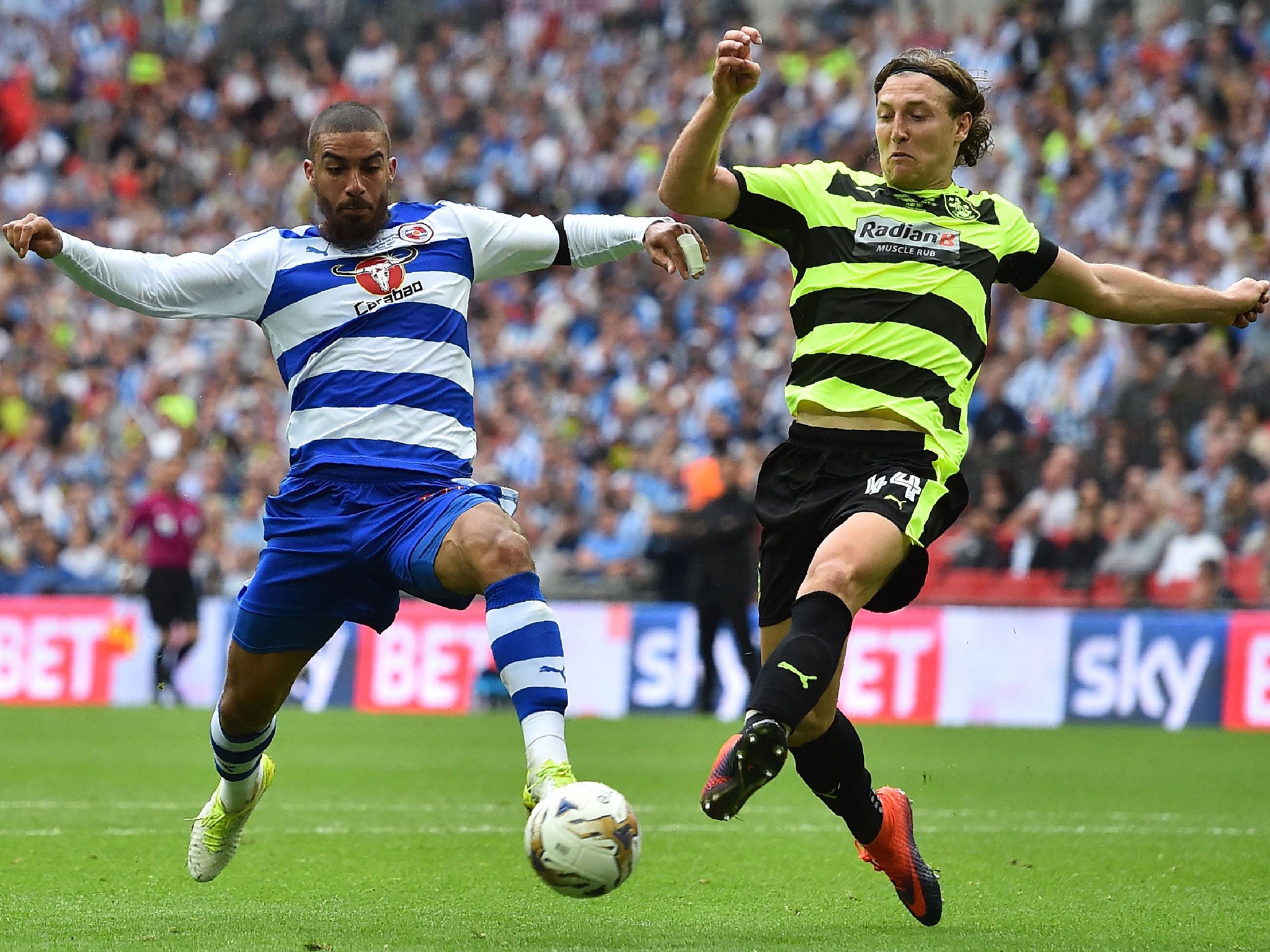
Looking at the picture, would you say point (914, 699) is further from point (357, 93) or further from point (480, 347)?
point (357, 93)

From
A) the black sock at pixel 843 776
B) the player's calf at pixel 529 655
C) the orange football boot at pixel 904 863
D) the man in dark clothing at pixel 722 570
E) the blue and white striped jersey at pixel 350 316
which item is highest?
the blue and white striped jersey at pixel 350 316

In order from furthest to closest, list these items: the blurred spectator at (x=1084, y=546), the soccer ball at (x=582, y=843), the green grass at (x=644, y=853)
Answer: the blurred spectator at (x=1084, y=546) → the green grass at (x=644, y=853) → the soccer ball at (x=582, y=843)

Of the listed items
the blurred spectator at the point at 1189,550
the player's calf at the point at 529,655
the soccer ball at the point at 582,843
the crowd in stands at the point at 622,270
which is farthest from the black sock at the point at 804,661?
the blurred spectator at the point at 1189,550

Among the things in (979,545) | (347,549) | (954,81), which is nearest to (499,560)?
(347,549)

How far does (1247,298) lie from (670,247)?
1923mm

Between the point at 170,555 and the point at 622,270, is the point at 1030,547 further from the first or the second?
the point at 170,555

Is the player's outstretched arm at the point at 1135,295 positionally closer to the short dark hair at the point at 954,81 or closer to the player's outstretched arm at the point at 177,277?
the short dark hair at the point at 954,81

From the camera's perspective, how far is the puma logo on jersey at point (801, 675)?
16.1 feet

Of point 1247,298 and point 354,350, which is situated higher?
point 1247,298

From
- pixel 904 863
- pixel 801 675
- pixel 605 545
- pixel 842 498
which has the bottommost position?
pixel 605 545

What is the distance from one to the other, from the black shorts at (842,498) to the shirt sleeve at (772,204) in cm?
60

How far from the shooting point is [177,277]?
581 centimetres

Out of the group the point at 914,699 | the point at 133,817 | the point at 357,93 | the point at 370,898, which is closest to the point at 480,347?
the point at 357,93

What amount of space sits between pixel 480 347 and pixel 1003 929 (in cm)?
1669
